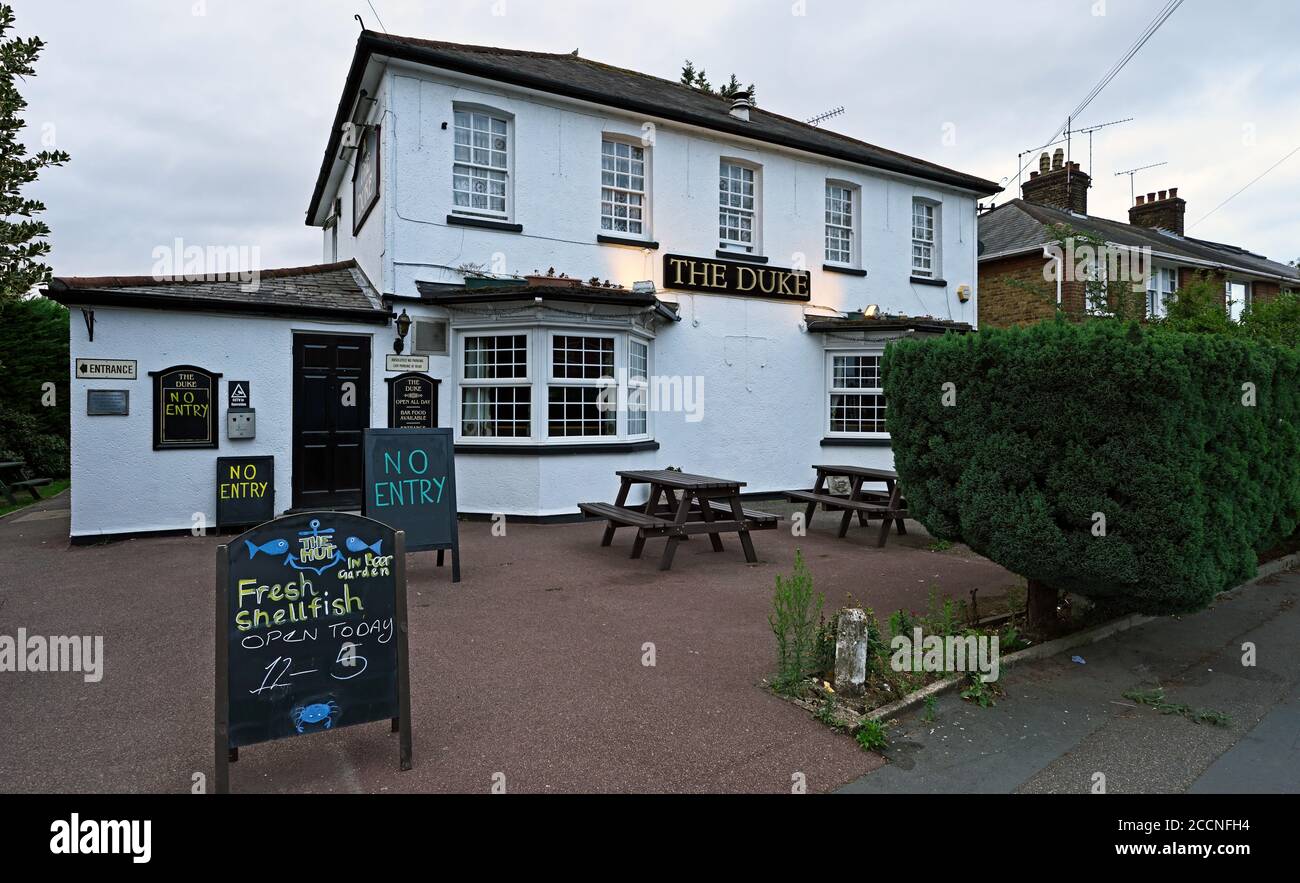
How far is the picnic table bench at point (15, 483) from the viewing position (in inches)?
509

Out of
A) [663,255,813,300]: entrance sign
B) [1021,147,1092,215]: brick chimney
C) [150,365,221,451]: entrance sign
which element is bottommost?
[150,365,221,451]: entrance sign

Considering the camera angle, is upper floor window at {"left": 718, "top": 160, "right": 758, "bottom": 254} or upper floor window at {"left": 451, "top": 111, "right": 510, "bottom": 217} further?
upper floor window at {"left": 718, "top": 160, "right": 758, "bottom": 254}

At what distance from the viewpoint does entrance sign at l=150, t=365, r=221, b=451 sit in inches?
383

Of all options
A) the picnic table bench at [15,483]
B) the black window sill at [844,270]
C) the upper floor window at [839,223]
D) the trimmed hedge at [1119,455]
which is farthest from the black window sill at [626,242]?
the picnic table bench at [15,483]

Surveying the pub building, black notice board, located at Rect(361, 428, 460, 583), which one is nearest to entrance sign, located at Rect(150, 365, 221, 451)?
the pub building

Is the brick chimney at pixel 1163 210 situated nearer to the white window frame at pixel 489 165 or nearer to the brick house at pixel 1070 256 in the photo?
the brick house at pixel 1070 256

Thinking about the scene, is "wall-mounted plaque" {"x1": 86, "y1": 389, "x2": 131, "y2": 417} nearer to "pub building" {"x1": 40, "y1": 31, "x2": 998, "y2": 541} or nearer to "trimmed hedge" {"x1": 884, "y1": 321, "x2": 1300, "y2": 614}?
"pub building" {"x1": 40, "y1": 31, "x2": 998, "y2": 541}

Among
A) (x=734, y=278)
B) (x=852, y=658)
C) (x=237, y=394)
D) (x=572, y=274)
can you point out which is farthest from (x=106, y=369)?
(x=852, y=658)

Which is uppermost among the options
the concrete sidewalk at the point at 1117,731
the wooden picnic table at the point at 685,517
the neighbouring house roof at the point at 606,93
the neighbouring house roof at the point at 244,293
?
the neighbouring house roof at the point at 606,93

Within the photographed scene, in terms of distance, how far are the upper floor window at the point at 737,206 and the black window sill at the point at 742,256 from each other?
0.53 feet

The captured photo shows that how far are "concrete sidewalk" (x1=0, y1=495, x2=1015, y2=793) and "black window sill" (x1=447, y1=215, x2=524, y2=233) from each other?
5344 mm

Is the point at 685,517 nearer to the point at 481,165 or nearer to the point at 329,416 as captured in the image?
the point at 329,416

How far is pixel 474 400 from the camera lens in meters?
11.3

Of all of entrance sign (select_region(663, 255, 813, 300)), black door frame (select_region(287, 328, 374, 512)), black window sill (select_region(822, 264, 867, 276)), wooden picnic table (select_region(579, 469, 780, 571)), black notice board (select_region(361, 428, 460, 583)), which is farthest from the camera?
black window sill (select_region(822, 264, 867, 276))
